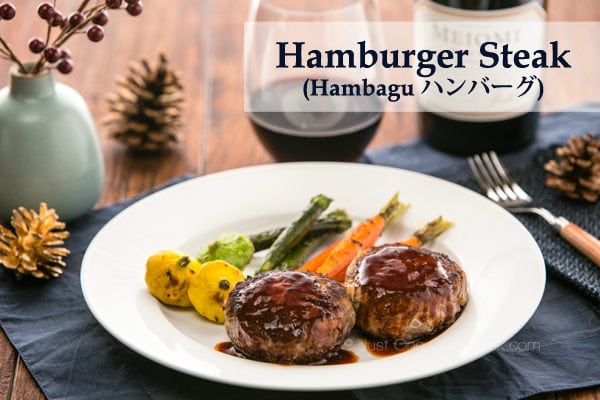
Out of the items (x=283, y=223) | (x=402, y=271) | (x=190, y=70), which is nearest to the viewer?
(x=402, y=271)

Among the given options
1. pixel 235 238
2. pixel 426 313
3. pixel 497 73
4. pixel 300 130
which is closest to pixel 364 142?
pixel 300 130

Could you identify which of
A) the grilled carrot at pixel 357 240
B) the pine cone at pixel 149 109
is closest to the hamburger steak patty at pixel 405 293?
the grilled carrot at pixel 357 240

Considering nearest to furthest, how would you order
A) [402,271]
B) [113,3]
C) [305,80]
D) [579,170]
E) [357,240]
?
[402,271], [113,3], [357,240], [579,170], [305,80]

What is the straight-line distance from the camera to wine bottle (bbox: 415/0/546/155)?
6.42ft

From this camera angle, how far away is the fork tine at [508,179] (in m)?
1.93

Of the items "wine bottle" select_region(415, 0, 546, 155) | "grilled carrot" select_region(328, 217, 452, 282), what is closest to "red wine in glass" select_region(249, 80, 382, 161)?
"wine bottle" select_region(415, 0, 546, 155)

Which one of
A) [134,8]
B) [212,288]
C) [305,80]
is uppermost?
[134,8]

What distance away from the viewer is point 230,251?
63.7 inches

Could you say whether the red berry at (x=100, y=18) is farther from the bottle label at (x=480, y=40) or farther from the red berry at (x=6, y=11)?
the bottle label at (x=480, y=40)

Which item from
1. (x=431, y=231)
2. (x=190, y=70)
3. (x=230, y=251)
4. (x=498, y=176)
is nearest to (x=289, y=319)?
(x=230, y=251)

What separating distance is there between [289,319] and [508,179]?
88cm

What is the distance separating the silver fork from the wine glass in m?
0.27

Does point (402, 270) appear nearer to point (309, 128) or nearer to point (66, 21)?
point (309, 128)

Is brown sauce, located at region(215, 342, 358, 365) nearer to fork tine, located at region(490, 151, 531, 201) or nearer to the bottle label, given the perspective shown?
fork tine, located at region(490, 151, 531, 201)
